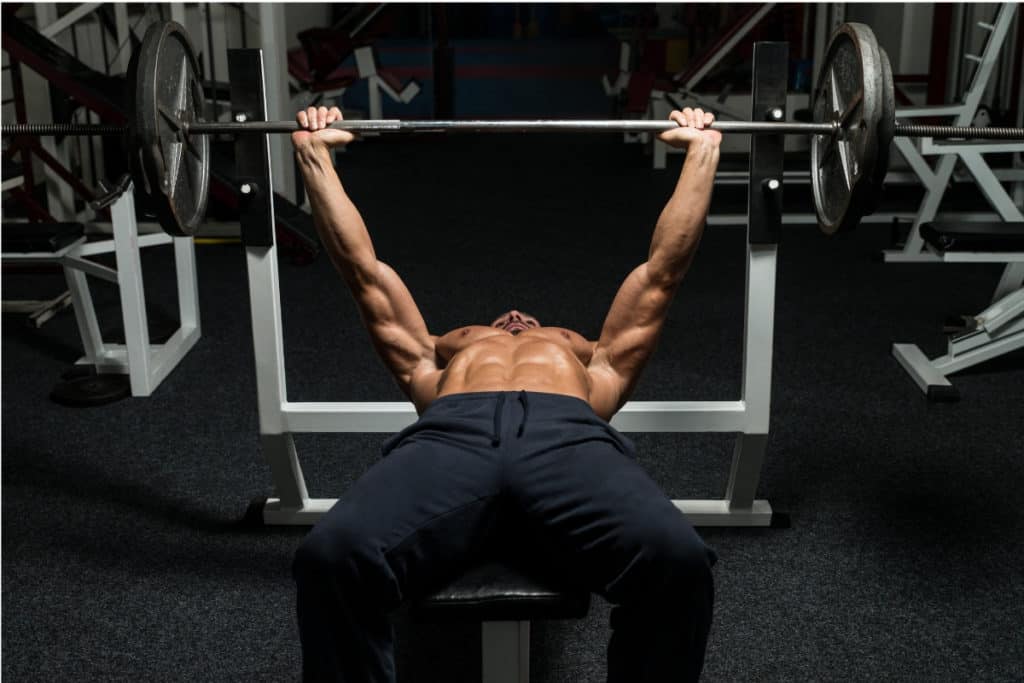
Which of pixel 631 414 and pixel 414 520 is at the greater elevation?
pixel 414 520

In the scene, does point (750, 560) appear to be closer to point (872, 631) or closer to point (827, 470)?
point (872, 631)

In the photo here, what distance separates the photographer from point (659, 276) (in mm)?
1920

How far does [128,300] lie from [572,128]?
1.69 meters

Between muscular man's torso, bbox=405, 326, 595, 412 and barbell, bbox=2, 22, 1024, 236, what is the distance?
0.38 meters

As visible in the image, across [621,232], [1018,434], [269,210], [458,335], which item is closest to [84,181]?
[621,232]

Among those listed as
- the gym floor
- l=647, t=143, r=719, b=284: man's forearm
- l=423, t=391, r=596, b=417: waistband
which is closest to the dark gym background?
the gym floor

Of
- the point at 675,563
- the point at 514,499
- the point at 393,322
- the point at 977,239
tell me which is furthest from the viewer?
the point at 977,239

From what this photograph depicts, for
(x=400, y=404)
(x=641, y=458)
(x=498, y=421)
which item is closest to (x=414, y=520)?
(x=498, y=421)

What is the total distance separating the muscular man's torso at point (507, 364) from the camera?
1.80 meters

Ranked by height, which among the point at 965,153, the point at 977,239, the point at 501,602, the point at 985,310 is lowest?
the point at 985,310

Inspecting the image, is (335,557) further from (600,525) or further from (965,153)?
(965,153)

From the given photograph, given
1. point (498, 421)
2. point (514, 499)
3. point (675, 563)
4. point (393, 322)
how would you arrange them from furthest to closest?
point (393, 322), point (498, 421), point (514, 499), point (675, 563)

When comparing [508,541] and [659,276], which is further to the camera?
[659,276]

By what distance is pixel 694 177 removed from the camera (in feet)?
6.26
